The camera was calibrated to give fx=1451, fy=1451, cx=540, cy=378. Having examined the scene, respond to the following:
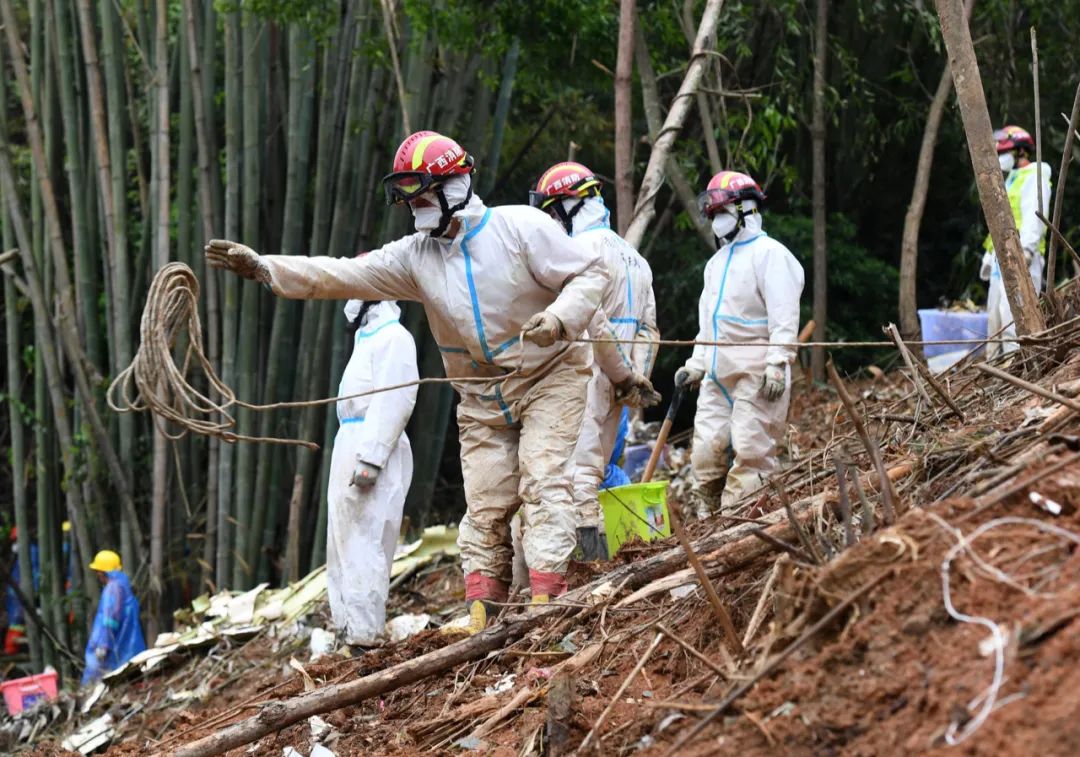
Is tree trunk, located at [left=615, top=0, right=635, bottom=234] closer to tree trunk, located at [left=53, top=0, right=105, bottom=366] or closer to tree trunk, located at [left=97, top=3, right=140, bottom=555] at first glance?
tree trunk, located at [left=97, top=3, right=140, bottom=555]

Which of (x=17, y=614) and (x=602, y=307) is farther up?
(x=602, y=307)

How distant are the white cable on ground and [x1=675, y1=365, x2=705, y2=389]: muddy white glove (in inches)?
174

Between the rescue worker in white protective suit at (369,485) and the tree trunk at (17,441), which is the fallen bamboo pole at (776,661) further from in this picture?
the tree trunk at (17,441)

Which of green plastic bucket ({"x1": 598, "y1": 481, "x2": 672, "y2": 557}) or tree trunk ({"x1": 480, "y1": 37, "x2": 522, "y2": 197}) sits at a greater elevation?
tree trunk ({"x1": 480, "y1": 37, "x2": 522, "y2": 197})

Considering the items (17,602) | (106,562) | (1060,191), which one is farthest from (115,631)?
(1060,191)

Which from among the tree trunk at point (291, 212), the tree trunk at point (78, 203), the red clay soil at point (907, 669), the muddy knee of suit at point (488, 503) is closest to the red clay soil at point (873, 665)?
the red clay soil at point (907, 669)

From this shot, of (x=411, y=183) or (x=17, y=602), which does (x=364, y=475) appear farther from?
(x=17, y=602)

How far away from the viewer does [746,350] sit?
732cm

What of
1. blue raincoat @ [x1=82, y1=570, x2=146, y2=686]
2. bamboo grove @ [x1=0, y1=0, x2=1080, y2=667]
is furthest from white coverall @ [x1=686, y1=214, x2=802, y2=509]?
blue raincoat @ [x1=82, y1=570, x2=146, y2=686]

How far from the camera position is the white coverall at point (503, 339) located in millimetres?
5219

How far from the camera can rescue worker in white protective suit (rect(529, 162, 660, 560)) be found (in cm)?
652

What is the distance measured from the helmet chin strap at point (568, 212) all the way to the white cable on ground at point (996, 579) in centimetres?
452

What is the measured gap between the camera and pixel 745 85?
12.3 metres

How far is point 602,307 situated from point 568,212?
0.92 meters
